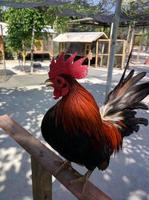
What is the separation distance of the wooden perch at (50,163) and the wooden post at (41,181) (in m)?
0.09

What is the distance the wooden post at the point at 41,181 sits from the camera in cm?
203

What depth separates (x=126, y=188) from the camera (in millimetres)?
2861

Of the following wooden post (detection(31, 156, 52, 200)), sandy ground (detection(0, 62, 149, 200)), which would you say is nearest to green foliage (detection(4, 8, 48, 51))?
sandy ground (detection(0, 62, 149, 200))

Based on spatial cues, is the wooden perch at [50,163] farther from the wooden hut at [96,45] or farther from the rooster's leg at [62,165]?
the wooden hut at [96,45]

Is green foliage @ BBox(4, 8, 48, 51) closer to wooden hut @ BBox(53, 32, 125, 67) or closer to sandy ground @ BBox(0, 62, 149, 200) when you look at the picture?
wooden hut @ BBox(53, 32, 125, 67)

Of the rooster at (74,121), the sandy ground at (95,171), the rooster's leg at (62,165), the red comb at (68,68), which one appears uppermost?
the red comb at (68,68)

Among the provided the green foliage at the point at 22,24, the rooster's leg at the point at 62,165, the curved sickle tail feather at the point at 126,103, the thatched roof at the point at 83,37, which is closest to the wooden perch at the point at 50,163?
the rooster's leg at the point at 62,165

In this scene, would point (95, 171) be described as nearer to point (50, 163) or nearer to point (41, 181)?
point (41, 181)

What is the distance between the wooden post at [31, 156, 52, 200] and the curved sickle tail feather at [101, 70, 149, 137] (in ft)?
2.27

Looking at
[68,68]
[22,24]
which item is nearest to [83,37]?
[22,24]

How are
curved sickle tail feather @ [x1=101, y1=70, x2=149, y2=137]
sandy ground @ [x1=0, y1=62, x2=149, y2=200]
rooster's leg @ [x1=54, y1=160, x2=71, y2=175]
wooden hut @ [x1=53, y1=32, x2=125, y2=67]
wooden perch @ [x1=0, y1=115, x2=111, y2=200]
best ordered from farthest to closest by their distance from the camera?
wooden hut @ [x1=53, y1=32, x2=125, y2=67] → sandy ground @ [x1=0, y1=62, x2=149, y2=200] → curved sickle tail feather @ [x1=101, y1=70, x2=149, y2=137] → rooster's leg @ [x1=54, y1=160, x2=71, y2=175] → wooden perch @ [x1=0, y1=115, x2=111, y2=200]

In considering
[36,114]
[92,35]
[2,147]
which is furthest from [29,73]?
[2,147]

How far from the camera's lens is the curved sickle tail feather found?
6.38ft

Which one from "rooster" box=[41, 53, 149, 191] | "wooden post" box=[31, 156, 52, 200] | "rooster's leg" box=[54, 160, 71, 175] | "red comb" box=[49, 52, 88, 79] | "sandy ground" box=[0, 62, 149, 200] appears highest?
"red comb" box=[49, 52, 88, 79]
